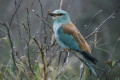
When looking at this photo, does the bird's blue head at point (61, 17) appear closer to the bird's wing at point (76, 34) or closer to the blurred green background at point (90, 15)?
the bird's wing at point (76, 34)

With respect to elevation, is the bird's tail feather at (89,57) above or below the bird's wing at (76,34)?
below

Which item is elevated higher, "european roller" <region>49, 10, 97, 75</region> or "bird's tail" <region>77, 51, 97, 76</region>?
"european roller" <region>49, 10, 97, 75</region>

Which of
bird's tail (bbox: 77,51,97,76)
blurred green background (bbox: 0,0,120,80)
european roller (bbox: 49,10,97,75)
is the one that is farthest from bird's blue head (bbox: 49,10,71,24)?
blurred green background (bbox: 0,0,120,80)

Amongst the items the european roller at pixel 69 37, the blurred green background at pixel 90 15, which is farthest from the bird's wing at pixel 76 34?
the blurred green background at pixel 90 15

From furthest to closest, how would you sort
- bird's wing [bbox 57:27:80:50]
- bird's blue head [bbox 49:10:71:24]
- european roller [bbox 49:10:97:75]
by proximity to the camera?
1. bird's blue head [bbox 49:10:71:24]
2. bird's wing [bbox 57:27:80:50]
3. european roller [bbox 49:10:97:75]

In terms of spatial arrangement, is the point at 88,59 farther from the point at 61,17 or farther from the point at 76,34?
the point at 61,17

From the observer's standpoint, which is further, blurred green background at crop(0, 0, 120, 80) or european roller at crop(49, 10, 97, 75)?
blurred green background at crop(0, 0, 120, 80)

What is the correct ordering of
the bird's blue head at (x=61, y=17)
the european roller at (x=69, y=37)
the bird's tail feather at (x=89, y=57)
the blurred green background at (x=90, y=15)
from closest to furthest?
the bird's tail feather at (x=89, y=57) < the european roller at (x=69, y=37) < the bird's blue head at (x=61, y=17) < the blurred green background at (x=90, y=15)

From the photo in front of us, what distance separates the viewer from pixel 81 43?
4.95 meters

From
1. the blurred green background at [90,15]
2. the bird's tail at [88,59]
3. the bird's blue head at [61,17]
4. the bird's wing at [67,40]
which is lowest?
the blurred green background at [90,15]

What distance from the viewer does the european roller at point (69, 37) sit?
16.1ft

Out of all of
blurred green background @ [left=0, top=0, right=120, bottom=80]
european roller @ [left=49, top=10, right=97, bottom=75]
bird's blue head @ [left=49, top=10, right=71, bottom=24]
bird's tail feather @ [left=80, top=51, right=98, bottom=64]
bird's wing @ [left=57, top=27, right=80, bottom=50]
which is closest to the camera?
bird's tail feather @ [left=80, top=51, right=98, bottom=64]

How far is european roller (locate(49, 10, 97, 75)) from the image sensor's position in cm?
491

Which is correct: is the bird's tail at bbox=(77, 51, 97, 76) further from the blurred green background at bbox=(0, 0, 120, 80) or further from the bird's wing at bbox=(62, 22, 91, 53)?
the blurred green background at bbox=(0, 0, 120, 80)
